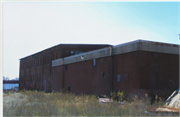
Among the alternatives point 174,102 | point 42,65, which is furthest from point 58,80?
point 174,102

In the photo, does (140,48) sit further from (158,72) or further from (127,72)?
(158,72)

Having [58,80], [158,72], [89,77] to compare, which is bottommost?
[58,80]

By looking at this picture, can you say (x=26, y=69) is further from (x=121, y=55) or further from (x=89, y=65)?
(x=121, y=55)

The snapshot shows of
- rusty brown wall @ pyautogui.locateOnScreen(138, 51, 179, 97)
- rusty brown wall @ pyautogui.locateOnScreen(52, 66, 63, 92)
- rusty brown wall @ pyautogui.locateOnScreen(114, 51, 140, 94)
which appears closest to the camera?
rusty brown wall @ pyautogui.locateOnScreen(138, 51, 179, 97)

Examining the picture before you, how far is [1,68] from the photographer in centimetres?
796

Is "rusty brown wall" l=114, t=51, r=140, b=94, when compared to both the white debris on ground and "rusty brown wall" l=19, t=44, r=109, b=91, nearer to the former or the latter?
the white debris on ground

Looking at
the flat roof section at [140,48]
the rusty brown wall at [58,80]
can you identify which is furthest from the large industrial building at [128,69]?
the rusty brown wall at [58,80]

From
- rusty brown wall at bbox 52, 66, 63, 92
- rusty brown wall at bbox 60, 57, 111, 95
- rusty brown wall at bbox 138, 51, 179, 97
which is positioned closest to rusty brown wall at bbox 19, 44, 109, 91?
rusty brown wall at bbox 52, 66, 63, 92

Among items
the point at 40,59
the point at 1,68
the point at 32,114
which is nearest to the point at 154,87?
the point at 32,114

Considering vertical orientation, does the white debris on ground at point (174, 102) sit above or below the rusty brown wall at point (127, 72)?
below

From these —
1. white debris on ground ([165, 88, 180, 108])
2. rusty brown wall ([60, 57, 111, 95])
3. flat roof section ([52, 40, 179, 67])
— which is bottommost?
white debris on ground ([165, 88, 180, 108])

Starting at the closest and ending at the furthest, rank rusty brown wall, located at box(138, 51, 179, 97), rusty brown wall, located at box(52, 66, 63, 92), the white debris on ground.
Result: the white debris on ground, rusty brown wall, located at box(138, 51, 179, 97), rusty brown wall, located at box(52, 66, 63, 92)

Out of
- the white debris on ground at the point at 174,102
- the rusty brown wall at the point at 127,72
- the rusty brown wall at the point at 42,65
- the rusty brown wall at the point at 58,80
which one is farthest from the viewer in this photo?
the rusty brown wall at the point at 42,65

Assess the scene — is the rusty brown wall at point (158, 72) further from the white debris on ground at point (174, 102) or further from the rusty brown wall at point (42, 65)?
the rusty brown wall at point (42, 65)
